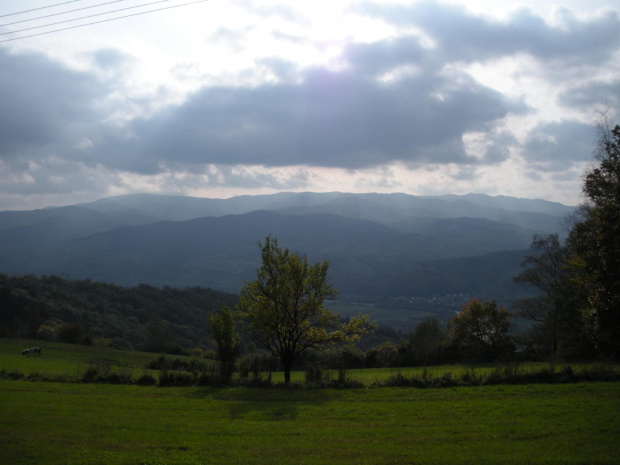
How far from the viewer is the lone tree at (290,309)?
24766 millimetres

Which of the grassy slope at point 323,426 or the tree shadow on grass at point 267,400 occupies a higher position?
the grassy slope at point 323,426

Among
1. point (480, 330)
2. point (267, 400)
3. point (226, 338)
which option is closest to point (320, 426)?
point (267, 400)

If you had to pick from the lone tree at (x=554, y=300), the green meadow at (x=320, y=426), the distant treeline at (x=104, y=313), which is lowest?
the distant treeline at (x=104, y=313)

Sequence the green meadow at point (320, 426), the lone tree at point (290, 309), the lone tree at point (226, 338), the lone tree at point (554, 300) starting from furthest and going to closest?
the lone tree at point (554, 300) < the lone tree at point (290, 309) < the lone tree at point (226, 338) < the green meadow at point (320, 426)

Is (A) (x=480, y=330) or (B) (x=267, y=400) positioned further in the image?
(A) (x=480, y=330)

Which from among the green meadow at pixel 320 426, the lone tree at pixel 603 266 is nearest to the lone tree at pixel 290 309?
the green meadow at pixel 320 426

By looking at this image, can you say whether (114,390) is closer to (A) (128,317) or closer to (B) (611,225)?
(B) (611,225)

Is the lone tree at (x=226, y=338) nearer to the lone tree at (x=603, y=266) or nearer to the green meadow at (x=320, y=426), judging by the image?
the green meadow at (x=320, y=426)

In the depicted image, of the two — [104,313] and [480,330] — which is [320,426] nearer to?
[480,330]

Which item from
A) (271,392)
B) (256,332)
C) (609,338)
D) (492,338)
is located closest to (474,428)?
(271,392)

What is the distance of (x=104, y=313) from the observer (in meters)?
92.6

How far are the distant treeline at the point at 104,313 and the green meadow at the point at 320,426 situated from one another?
152ft

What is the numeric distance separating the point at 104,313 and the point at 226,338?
7911 centimetres

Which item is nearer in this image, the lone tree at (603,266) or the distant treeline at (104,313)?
the lone tree at (603,266)
